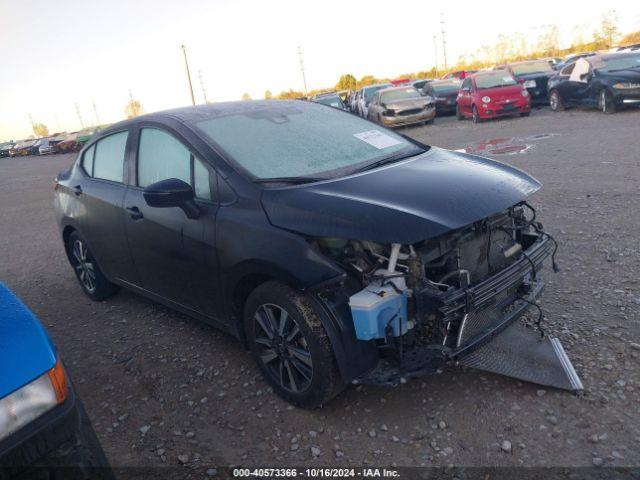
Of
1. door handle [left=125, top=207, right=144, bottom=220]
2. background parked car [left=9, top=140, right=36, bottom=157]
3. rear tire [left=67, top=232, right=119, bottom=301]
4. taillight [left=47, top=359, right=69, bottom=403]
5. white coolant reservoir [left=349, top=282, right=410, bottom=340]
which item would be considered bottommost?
background parked car [left=9, top=140, right=36, bottom=157]

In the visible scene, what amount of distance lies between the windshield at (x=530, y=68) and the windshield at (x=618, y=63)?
15.0ft

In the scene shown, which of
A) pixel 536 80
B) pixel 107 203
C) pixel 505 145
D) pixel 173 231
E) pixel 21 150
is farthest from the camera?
pixel 21 150

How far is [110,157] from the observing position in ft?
14.5

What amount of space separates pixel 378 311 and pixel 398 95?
54.8 feet

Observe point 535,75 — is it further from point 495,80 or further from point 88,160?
point 88,160

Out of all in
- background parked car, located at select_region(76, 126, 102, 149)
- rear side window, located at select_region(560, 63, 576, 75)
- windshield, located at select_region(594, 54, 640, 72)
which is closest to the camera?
windshield, located at select_region(594, 54, 640, 72)

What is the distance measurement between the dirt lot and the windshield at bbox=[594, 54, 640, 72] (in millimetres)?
9955

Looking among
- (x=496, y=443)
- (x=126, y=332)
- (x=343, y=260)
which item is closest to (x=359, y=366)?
(x=343, y=260)

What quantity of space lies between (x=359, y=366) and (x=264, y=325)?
65 cm

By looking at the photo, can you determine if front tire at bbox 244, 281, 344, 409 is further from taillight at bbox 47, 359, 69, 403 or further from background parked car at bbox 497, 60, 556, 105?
background parked car at bbox 497, 60, 556, 105

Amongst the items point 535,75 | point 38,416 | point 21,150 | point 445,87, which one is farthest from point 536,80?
point 21,150

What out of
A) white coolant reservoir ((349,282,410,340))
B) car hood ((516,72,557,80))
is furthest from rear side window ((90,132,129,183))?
car hood ((516,72,557,80))

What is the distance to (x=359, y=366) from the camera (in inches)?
107

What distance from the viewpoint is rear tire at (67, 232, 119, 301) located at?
4941 millimetres
